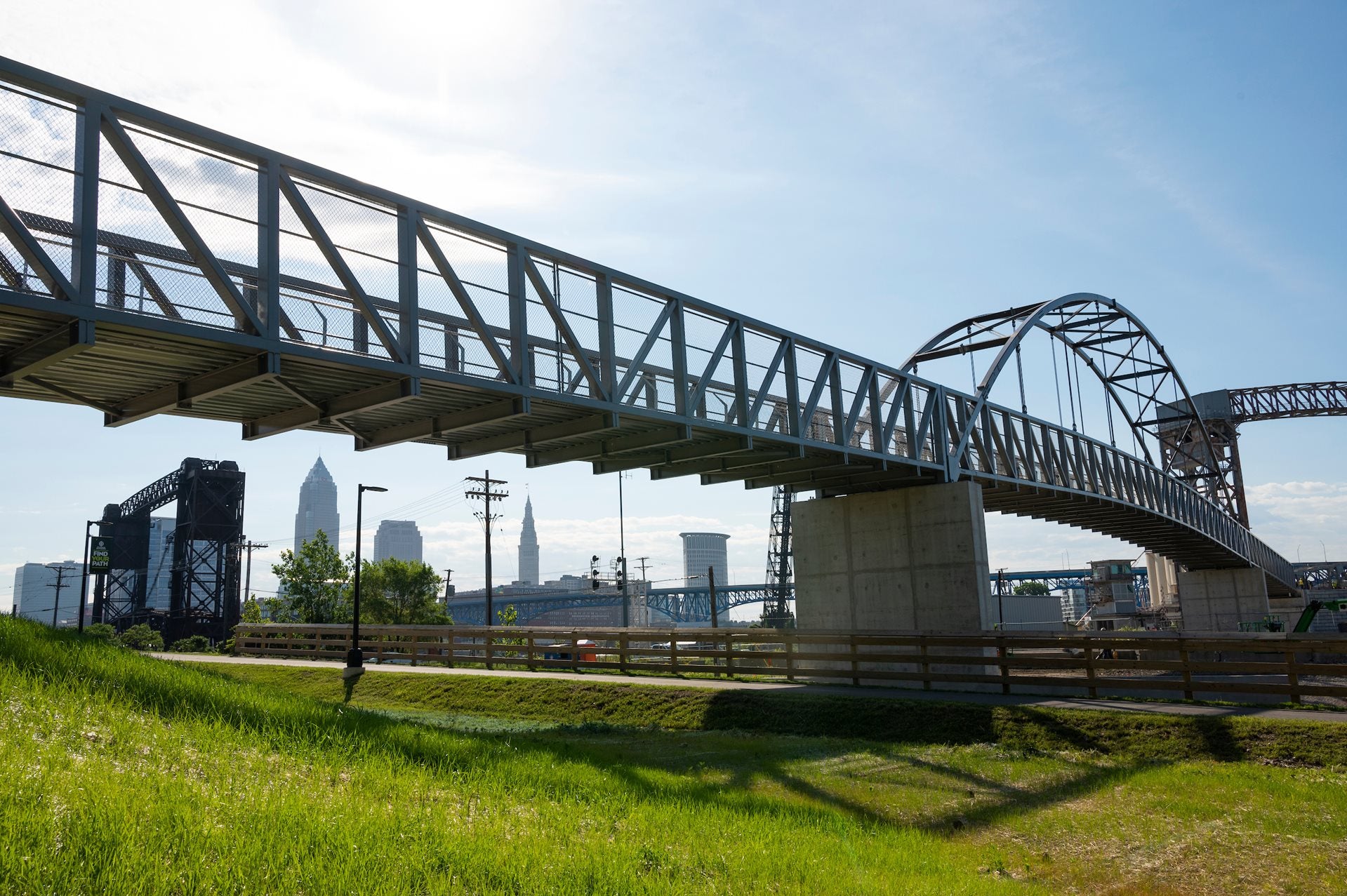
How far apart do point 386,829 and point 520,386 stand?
36.3 feet

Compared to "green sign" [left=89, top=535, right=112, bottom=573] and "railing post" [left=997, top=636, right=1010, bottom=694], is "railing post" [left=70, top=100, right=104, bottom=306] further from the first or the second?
"green sign" [left=89, top=535, right=112, bottom=573]

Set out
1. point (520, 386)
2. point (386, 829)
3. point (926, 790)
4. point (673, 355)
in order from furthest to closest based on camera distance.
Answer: point (673, 355)
point (520, 386)
point (926, 790)
point (386, 829)

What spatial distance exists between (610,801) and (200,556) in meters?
74.8

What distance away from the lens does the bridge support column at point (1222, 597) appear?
7525 centimetres

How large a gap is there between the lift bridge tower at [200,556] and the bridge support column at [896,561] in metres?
57.6

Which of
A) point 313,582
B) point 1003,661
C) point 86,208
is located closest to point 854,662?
point 1003,661

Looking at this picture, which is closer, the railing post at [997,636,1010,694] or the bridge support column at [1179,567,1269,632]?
the railing post at [997,636,1010,694]

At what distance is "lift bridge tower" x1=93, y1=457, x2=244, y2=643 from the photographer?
73750 millimetres

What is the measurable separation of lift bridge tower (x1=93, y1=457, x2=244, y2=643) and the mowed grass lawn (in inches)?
2561

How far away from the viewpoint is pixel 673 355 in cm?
2072

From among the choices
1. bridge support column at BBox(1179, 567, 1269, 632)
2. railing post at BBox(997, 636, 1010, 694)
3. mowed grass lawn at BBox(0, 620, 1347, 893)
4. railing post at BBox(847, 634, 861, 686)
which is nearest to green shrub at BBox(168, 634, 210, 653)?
railing post at BBox(847, 634, 861, 686)

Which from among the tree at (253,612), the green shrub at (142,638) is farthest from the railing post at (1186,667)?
the tree at (253,612)

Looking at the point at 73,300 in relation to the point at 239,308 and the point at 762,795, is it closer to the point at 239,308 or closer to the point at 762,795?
the point at 239,308

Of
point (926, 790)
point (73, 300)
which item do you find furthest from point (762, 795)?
point (73, 300)
